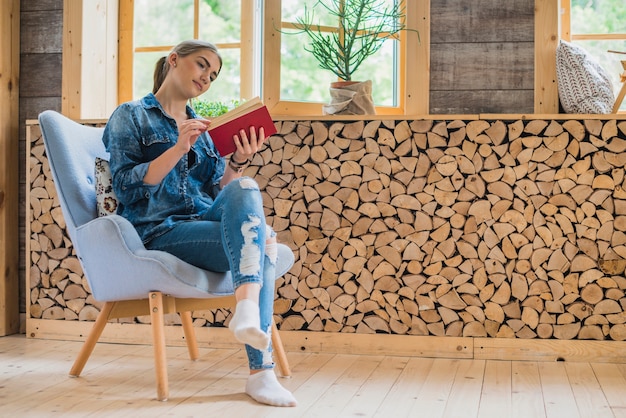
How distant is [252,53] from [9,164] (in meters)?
1.20

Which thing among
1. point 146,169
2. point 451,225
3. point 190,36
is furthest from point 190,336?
point 190,36

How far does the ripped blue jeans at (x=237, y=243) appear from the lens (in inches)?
83.4

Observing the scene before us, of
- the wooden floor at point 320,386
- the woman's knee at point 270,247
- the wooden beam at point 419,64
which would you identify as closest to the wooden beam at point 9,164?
the wooden floor at point 320,386

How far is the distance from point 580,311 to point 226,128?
1.55 metres

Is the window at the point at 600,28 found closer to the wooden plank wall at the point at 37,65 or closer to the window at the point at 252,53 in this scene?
the window at the point at 252,53

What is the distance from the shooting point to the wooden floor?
2.12 metres

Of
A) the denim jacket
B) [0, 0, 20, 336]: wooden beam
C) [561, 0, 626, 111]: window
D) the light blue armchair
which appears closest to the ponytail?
the denim jacket

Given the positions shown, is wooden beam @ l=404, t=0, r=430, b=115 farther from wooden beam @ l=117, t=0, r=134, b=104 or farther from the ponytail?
wooden beam @ l=117, t=0, r=134, b=104

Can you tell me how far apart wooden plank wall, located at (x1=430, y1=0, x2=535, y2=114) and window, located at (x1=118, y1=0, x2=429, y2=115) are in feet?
0.25

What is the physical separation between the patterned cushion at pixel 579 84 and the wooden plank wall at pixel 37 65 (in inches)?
85.3

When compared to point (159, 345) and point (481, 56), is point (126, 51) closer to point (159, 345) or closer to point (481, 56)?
point (481, 56)

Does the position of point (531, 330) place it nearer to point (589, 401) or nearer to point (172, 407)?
point (589, 401)

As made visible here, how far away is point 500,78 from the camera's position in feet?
10.1

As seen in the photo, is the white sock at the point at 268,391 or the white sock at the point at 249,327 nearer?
the white sock at the point at 249,327
